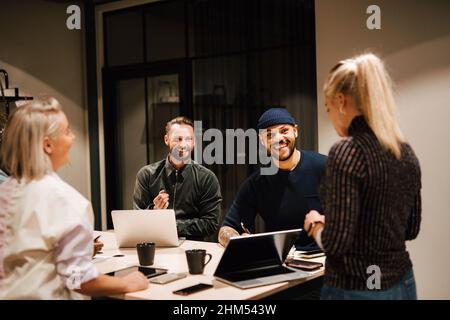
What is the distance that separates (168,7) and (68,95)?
1390 mm

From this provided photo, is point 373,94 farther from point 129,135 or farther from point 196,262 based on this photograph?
point 129,135

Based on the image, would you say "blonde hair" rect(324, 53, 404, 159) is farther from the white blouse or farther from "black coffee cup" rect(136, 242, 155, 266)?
"black coffee cup" rect(136, 242, 155, 266)

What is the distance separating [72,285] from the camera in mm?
1660

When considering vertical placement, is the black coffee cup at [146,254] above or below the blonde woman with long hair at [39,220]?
below

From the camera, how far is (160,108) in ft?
16.5

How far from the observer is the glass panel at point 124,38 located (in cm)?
508

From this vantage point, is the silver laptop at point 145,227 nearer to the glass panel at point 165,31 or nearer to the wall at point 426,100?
the wall at point 426,100

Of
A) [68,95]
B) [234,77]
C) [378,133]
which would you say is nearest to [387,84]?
[378,133]

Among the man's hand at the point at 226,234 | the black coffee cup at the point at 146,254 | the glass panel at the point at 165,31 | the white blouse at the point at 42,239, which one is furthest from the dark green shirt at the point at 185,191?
the glass panel at the point at 165,31

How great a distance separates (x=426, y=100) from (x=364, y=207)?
7.19 ft

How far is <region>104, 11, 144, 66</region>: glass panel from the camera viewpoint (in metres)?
5.08

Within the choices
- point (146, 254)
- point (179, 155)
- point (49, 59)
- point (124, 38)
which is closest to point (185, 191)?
point (179, 155)

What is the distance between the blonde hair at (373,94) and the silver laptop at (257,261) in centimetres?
60
